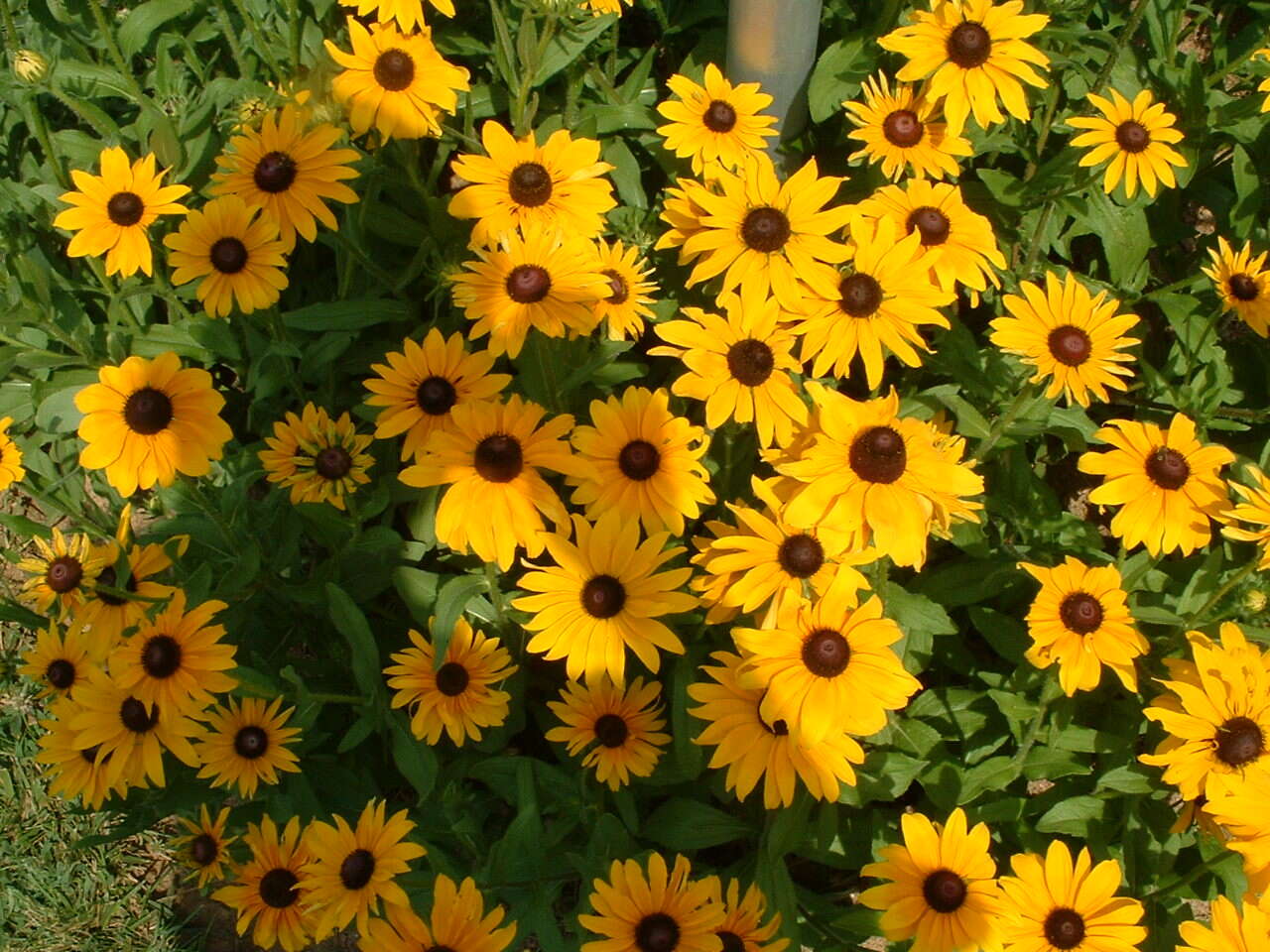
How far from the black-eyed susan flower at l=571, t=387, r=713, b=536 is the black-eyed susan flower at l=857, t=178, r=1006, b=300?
2.32 ft

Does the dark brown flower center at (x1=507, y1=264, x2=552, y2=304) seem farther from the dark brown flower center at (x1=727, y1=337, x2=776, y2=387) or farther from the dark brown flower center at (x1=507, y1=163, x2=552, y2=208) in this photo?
the dark brown flower center at (x1=727, y1=337, x2=776, y2=387)

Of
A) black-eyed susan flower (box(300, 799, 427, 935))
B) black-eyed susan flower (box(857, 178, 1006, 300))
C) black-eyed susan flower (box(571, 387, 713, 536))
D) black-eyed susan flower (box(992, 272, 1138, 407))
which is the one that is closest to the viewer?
black-eyed susan flower (box(300, 799, 427, 935))

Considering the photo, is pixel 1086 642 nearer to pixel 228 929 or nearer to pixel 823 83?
pixel 823 83

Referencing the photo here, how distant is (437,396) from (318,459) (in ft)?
1.07

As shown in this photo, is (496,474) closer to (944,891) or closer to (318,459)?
(318,459)

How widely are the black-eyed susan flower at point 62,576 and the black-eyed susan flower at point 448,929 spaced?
3.15 ft

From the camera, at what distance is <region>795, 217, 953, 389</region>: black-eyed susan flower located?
7.16 feet

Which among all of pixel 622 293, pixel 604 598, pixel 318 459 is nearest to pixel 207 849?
pixel 318 459

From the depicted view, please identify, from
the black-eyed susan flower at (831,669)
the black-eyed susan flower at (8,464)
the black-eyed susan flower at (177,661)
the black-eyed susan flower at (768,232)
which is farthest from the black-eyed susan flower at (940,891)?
the black-eyed susan flower at (8,464)

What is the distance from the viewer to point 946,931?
1.93m

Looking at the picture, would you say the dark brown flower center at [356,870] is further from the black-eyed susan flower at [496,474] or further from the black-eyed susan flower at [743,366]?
the black-eyed susan flower at [743,366]

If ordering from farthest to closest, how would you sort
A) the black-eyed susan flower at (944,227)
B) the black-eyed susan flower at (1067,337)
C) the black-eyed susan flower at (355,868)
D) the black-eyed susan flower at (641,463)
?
the black-eyed susan flower at (944,227) → the black-eyed susan flower at (1067,337) → the black-eyed susan flower at (641,463) → the black-eyed susan flower at (355,868)

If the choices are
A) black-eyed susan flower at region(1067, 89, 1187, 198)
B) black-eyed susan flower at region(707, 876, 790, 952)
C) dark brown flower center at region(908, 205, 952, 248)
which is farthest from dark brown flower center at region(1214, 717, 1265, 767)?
black-eyed susan flower at region(1067, 89, 1187, 198)

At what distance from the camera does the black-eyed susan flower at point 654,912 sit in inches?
78.0
